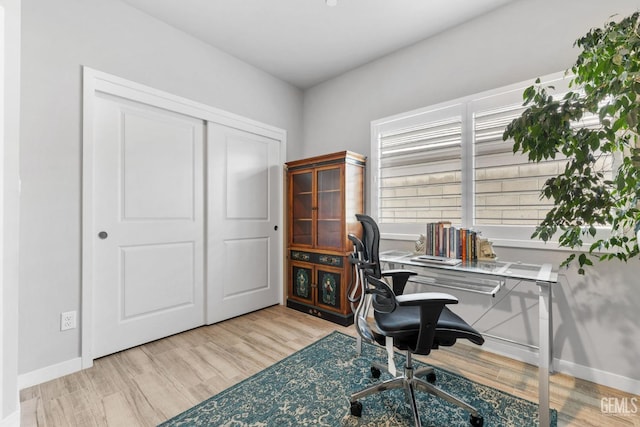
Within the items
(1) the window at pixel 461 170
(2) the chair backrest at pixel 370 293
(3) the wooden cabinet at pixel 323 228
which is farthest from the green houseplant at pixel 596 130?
(3) the wooden cabinet at pixel 323 228

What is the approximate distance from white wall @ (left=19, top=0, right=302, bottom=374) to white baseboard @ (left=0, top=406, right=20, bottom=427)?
479mm

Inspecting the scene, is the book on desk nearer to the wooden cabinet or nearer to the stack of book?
the stack of book

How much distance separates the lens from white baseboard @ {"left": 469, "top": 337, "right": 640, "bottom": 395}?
5.73ft

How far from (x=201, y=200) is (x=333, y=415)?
209cm

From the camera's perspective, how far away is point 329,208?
2.96m

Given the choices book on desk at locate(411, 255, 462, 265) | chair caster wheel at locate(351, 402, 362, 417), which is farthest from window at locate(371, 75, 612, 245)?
chair caster wheel at locate(351, 402, 362, 417)

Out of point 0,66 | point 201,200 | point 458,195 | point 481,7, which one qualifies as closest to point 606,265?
point 458,195

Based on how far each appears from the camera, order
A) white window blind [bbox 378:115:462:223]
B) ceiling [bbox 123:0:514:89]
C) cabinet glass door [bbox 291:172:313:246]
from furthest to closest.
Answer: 1. cabinet glass door [bbox 291:172:313:246]
2. white window blind [bbox 378:115:462:223]
3. ceiling [bbox 123:0:514:89]

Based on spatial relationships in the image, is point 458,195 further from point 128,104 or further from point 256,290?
point 128,104

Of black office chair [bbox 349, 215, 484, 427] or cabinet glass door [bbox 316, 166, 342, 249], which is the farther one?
cabinet glass door [bbox 316, 166, 342, 249]

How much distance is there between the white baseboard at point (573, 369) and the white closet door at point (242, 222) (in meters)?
2.23

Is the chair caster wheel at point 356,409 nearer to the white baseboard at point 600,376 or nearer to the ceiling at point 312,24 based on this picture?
the white baseboard at point 600,376

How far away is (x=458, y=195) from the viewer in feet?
7.97

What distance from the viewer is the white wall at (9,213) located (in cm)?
141
